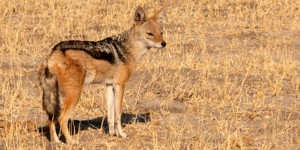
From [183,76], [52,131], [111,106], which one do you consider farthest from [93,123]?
[183,76]

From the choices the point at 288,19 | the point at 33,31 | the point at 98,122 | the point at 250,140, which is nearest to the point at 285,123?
the point at 250,140

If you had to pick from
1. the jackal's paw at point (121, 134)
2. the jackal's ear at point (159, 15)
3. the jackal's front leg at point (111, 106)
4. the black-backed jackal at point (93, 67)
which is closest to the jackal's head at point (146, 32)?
the black-backed jackal at point (93, 67)

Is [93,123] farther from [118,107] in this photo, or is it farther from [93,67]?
[93,67]

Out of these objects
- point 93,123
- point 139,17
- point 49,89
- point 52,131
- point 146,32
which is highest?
point 139,17

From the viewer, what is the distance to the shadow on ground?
8.30 metres

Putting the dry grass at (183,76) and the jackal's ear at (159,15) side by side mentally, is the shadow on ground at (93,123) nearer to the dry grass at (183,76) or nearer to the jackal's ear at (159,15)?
the dry grass at (183,76)

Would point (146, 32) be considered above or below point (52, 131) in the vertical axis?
above

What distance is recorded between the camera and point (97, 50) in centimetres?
797

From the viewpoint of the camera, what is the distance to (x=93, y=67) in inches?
307

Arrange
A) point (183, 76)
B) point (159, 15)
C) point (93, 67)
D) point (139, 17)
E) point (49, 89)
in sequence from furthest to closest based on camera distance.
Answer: point (183, 76) → point (159, 15) → point (139, 17) → point (93, 67) → point (49, 89)

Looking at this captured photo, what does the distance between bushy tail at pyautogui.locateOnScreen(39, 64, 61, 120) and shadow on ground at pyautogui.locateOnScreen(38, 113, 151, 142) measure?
2.07 feet

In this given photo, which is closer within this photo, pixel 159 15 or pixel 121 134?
pixel 121 134

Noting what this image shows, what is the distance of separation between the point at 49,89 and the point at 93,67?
63 cm

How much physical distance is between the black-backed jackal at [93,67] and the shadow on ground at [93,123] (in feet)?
1.12
